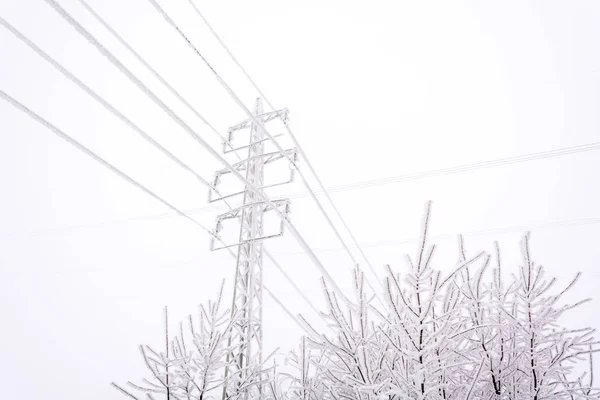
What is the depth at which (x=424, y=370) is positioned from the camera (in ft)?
5.92

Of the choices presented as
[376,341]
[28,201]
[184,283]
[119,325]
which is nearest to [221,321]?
[376,341]

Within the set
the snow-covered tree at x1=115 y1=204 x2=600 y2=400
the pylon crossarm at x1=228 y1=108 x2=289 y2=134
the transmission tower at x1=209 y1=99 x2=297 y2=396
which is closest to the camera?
the snow-covered tree at x1=115 y1=204 x2=600 y2=400

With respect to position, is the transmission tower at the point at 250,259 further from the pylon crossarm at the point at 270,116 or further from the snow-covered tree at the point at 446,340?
the snow-covered tree at the point at 446,340

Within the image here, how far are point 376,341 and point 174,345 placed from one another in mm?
1789

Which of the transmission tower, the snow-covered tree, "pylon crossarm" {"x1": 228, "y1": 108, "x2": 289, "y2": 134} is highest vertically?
"pylon crossarm" {"x1": 228, "y1": 108, "x2": 289, "y2": 134}

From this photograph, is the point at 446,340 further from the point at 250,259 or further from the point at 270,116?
the point at 270,116

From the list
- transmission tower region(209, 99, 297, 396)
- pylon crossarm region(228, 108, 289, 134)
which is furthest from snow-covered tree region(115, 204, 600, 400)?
pylon crossarm region(228, 108, 289, 134)

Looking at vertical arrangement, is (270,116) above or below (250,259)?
above

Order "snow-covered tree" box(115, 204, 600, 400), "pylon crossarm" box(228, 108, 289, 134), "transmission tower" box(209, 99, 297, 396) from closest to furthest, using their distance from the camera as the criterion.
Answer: "snow-covered tree" box(115, 204, 600, 400) < "transmission tower" box(209, 99, 297, 396) < "pylon crossarm" box(228, 108, 289, 134)

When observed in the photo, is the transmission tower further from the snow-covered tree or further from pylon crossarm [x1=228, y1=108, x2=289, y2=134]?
the snow-covered tree

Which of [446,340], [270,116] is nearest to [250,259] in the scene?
[270,116]

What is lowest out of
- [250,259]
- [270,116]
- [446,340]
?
[446,340]

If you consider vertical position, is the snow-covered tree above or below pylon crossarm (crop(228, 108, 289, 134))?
below

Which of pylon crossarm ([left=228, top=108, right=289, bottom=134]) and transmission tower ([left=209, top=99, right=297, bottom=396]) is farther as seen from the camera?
pylon crossarm ([left=228, top=108, right=289, bottom=134])
